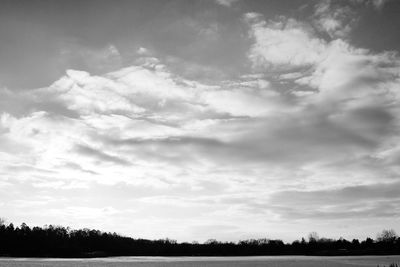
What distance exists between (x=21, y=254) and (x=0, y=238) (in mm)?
14878

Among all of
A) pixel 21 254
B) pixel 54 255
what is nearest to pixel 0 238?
pixel 21 254

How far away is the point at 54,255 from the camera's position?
198m

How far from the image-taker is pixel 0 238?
19725cm

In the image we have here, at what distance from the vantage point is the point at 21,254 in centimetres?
19200

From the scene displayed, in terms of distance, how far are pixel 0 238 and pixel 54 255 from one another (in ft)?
89.2

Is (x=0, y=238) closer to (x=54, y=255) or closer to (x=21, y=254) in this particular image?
(x=21, y=254)
